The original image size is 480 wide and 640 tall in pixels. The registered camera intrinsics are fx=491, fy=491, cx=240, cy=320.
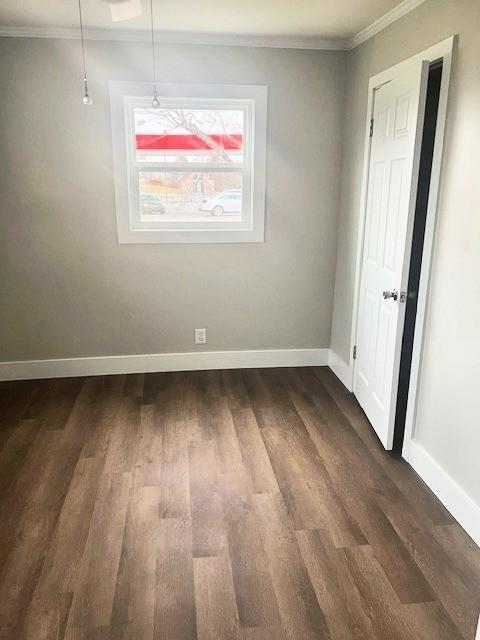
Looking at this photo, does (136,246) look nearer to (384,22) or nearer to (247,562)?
(384,22)

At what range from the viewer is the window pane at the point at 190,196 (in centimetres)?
366

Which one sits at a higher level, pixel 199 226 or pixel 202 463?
pixel 199 226

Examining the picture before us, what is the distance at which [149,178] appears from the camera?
3.63 metres

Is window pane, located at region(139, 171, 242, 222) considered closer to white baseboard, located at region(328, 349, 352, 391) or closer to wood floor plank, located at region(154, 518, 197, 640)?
white baseboard, located at region(328, 349, 352, 391)

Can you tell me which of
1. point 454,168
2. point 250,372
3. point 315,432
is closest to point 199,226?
point 250,372

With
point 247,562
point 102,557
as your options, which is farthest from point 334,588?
point 102,557

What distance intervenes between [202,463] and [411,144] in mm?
2007

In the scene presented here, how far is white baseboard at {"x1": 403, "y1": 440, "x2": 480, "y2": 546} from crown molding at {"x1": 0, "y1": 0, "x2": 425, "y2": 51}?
2.52 m

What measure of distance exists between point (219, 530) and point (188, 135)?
2.70 meters

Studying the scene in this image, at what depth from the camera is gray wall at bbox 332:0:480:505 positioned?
211 cm

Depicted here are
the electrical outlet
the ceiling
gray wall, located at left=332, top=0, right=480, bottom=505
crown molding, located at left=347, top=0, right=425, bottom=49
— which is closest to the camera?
gray wall, located at left=332, top=0, right=480, bottom=505

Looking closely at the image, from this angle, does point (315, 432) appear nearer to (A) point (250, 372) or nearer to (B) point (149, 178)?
(A) point (250, 372)

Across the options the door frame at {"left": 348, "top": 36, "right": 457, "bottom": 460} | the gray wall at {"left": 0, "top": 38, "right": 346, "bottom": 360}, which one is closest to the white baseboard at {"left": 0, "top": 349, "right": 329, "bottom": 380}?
the gray wall at {"left": 0, "top": 38, "right": 346, "bottom": 360}

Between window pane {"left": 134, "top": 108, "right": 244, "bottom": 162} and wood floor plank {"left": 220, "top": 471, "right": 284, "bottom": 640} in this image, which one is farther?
window pane {"left": 134, "top": 108, "right": 244, "bottom": 162}
